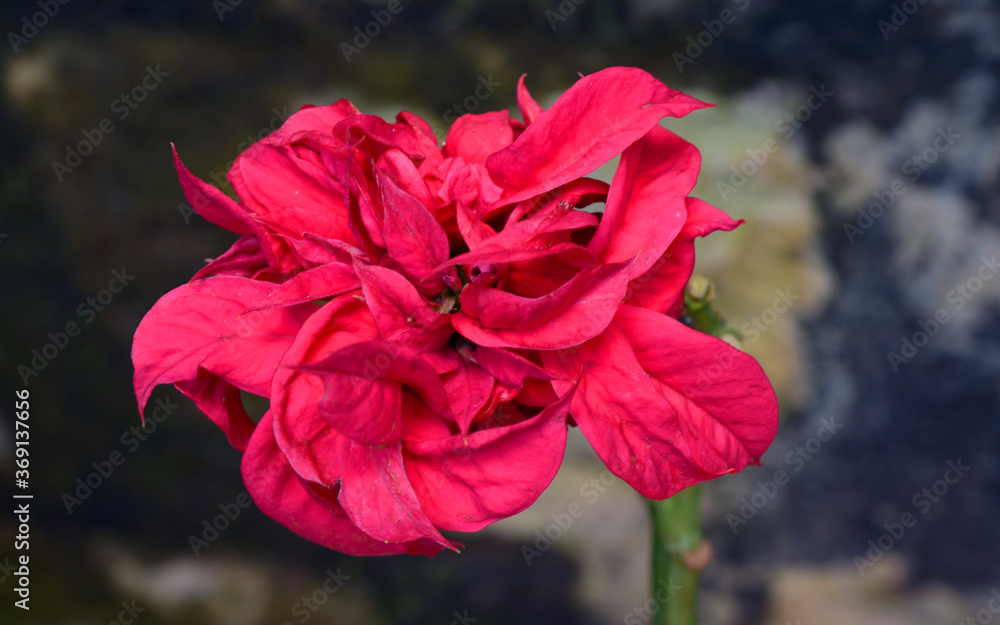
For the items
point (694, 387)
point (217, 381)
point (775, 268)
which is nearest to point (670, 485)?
point (694, 387)

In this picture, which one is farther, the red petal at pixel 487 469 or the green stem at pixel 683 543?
the green stem at pixel 683 543

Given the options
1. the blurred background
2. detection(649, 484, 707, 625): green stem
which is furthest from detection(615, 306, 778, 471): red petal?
the blurred background

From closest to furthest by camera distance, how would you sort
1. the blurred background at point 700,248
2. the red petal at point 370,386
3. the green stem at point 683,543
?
the red petal at point 370,386, the green stem at point 683,543, the blurred background at point 700,248

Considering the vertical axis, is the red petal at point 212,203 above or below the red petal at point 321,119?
below

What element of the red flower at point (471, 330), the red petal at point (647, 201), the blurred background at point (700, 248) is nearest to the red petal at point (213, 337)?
the red flower at point (471, 330)

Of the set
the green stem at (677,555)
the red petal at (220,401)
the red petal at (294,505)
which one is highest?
the red petal at (220,401)

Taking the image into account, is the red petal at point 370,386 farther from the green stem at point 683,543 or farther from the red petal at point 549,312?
the green stem at point 683,543
